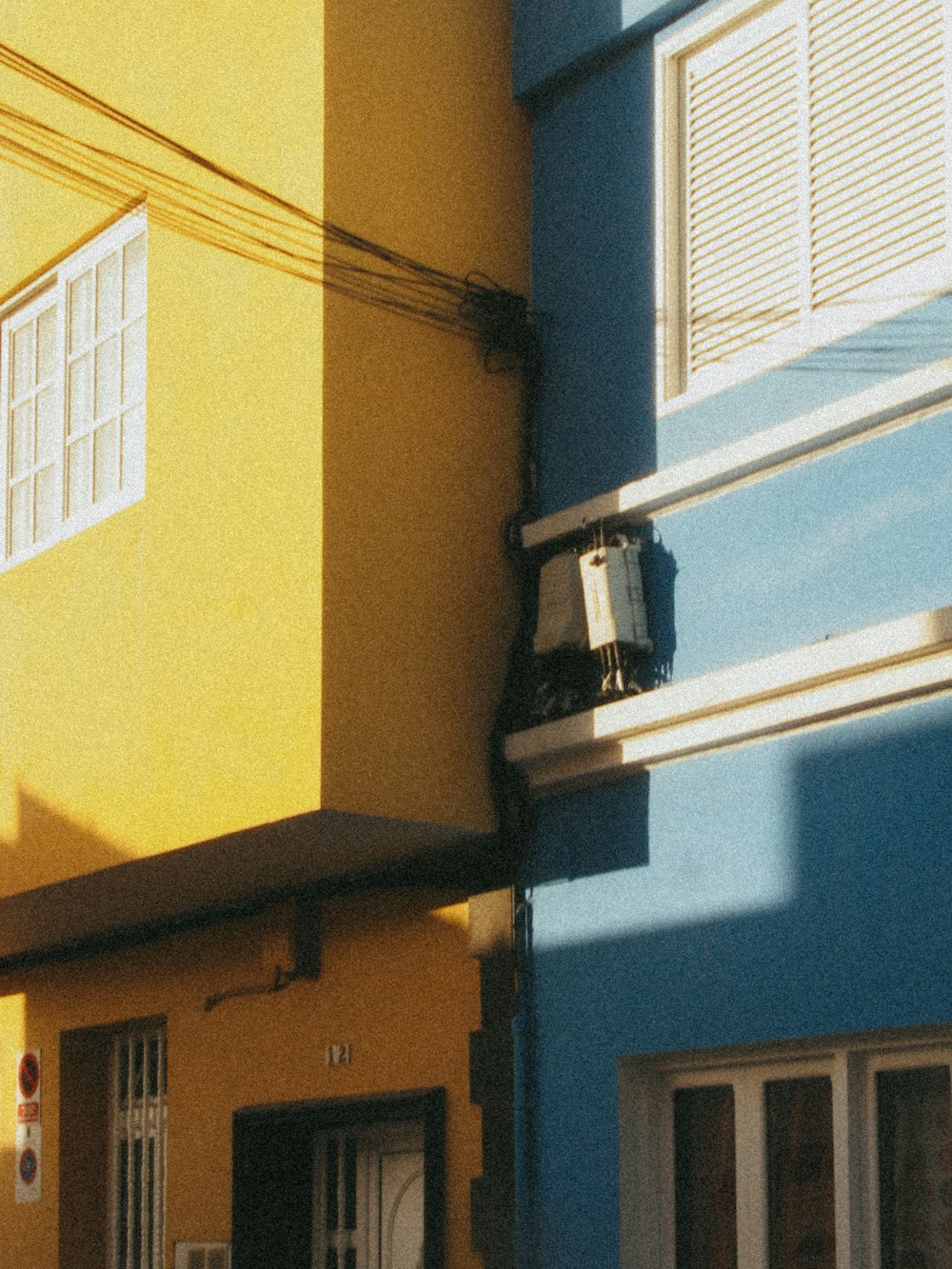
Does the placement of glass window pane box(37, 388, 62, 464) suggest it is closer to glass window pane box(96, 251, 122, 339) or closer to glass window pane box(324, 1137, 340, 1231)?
glass window pane box(96, 251, 122, 339)

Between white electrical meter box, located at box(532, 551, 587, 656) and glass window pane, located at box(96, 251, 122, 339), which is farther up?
glass window pane, located at box(96, 251, 122, 339)

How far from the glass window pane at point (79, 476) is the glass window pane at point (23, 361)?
80 centimetres

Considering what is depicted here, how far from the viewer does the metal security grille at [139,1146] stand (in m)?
12.5

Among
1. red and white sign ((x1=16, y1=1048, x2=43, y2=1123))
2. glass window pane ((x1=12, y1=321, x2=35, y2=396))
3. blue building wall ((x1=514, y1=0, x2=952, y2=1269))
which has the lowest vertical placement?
red and white sign ((x1=16, y1=1048, x2=43, y2=1123))

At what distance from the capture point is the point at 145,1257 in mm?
12461

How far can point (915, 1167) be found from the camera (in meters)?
8.08

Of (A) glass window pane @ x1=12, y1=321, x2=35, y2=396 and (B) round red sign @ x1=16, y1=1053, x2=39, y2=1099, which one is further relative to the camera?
(B) round red sign @ x1=16, y1=1053, x2=39, y2=1099

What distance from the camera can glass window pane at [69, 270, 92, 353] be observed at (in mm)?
11680

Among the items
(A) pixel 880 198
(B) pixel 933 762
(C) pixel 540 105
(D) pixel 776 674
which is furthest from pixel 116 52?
(B) pixel 933 762

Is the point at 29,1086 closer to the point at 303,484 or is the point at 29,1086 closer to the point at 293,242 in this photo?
the point at 303,484

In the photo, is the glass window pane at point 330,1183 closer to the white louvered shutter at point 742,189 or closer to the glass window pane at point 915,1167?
the glass window pane at point 915,1167

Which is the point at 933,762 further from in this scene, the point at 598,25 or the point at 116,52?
the point at 116,52

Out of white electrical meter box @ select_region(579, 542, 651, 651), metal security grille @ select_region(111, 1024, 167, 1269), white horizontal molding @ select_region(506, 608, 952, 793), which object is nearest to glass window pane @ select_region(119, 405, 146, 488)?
white horizontal molding @ select_region(506, 608, 952, 793)

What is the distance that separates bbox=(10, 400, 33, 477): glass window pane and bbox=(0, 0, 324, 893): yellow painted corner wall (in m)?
0.75
